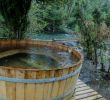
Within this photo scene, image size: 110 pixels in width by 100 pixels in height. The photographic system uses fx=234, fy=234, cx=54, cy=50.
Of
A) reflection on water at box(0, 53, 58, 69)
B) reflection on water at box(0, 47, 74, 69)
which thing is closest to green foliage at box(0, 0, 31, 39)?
reflection on water at box(0, 47, 74, 69)

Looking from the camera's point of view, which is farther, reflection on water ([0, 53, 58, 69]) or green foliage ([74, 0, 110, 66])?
green foliage ([74, 0, 110, 66])

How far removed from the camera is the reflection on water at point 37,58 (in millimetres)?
3975

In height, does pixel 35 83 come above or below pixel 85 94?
above

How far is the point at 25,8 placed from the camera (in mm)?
4938

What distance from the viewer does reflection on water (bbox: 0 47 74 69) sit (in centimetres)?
397

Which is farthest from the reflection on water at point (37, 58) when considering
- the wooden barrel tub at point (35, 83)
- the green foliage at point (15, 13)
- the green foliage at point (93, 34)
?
the green foliage at point (93, 34)

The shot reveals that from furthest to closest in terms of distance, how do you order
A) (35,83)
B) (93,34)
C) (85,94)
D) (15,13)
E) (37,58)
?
(93,34)
(15,13)
(37,58)
(85,94)
(35,83)

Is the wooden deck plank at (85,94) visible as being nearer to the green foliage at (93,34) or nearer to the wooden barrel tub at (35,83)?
the wooden barrel tub at (35,83)

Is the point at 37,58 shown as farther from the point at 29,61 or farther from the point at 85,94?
the point at 85,94

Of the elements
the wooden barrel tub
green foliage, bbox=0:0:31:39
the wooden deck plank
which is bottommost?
the wooden deck plank

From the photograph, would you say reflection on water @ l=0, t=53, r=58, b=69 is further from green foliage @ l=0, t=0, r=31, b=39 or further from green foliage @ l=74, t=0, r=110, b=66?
green foliage @ l=74, t=0, r=110, b=66

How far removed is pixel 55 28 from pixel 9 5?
393 inches

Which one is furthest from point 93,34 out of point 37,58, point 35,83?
point 35,83

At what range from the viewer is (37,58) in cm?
439
